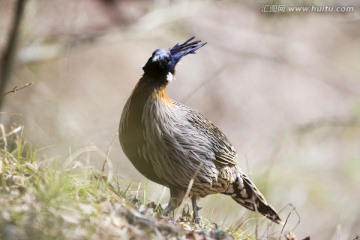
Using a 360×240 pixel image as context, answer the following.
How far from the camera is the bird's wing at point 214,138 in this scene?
6.04 meters

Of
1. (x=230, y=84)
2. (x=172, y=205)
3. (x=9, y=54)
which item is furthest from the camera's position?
(x=230, y=84)

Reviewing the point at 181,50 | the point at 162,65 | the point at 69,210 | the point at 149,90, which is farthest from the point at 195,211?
the point at 69,210

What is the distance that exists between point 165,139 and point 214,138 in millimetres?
759

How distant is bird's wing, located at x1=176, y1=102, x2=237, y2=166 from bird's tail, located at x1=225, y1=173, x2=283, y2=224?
0.93 ft

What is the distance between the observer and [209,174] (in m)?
5.88

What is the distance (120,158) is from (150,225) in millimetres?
6572

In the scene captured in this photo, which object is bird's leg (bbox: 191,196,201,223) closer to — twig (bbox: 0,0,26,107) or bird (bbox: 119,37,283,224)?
bird (bbox: 119,37,283,224)

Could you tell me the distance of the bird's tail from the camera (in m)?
6.52

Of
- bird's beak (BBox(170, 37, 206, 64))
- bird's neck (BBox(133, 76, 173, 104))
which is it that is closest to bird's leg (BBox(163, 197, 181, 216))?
bird's neck (BBox(133, 76, 173, 104))

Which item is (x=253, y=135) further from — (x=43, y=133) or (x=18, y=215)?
(x=18, y=215)

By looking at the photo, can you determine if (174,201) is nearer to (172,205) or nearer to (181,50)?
(172,205)

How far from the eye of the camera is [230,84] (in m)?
16.2

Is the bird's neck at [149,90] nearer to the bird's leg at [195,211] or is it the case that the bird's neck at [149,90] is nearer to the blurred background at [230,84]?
the bird's leg at [195,211]

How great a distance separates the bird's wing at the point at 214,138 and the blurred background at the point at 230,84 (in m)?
0.64
